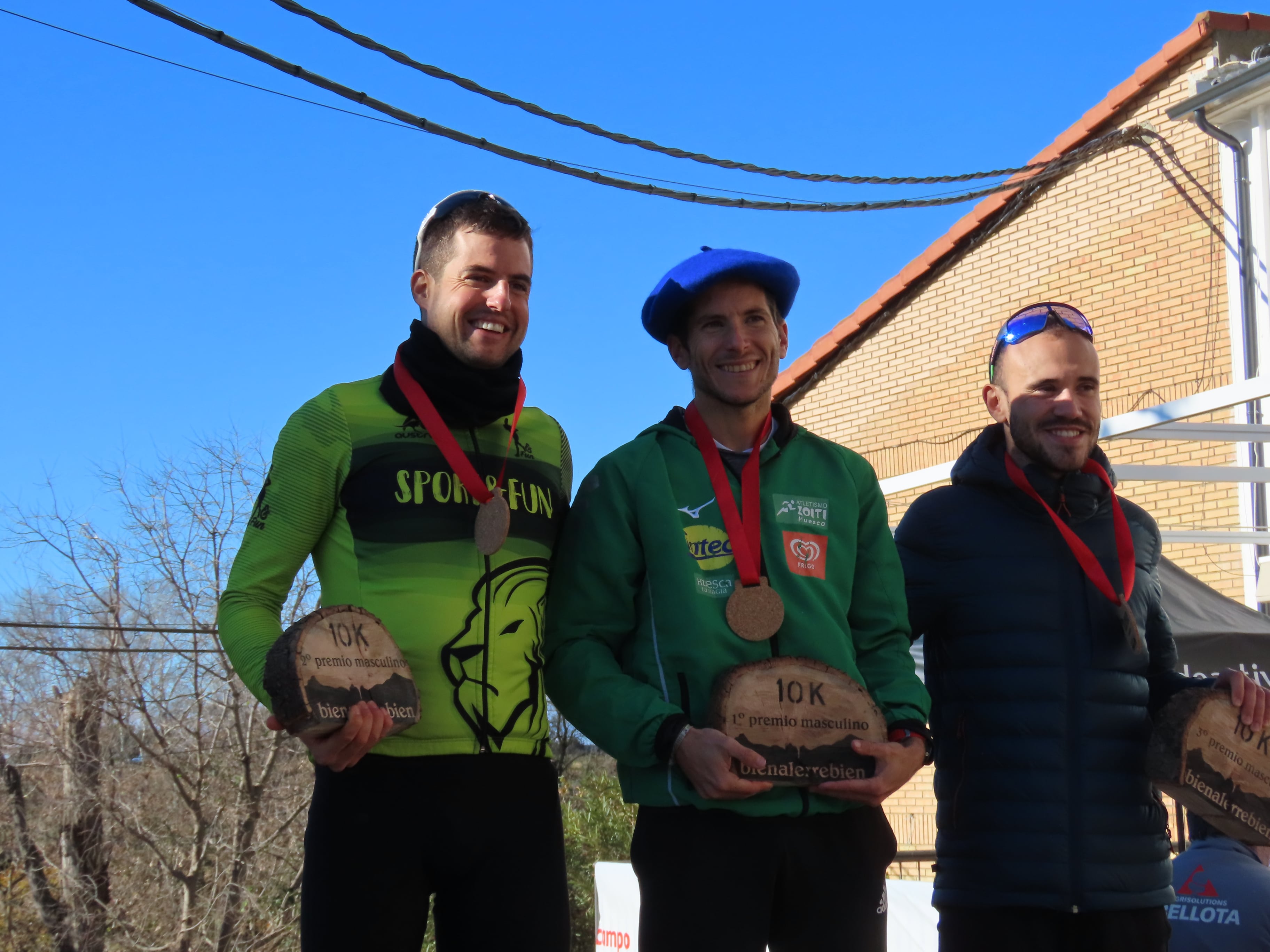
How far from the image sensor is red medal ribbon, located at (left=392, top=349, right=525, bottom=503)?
249 cm

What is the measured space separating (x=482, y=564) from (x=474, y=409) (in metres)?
0.35

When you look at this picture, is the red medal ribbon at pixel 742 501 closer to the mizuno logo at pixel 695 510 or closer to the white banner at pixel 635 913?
the mizuno logo at pixel 695 510

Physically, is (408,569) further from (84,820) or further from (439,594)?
(84,820)

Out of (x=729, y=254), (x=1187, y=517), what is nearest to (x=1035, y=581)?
(x=729, y=254)

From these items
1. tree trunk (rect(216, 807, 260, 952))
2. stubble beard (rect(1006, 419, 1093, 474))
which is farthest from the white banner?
tree trunk (rect(216, 807, 260, 952))

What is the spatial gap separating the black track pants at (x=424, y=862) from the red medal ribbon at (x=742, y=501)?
67cm

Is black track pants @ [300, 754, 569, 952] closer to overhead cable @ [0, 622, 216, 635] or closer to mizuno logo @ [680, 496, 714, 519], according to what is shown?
mizuno logo @ [680, 496, 714, 519]

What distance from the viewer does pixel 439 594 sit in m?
2.41

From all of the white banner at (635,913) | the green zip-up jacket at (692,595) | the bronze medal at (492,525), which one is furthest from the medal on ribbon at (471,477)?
the white banner at (635,913)

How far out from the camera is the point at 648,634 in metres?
2.57

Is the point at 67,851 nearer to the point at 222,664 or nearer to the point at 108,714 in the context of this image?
the point at 108,714

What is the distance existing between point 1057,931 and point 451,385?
6.17 feet

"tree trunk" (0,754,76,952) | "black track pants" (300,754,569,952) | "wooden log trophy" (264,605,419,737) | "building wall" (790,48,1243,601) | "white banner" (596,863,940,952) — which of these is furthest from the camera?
"tree trunk" (0,754,76,952)

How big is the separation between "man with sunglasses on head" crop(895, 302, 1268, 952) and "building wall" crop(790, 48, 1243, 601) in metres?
7.45
